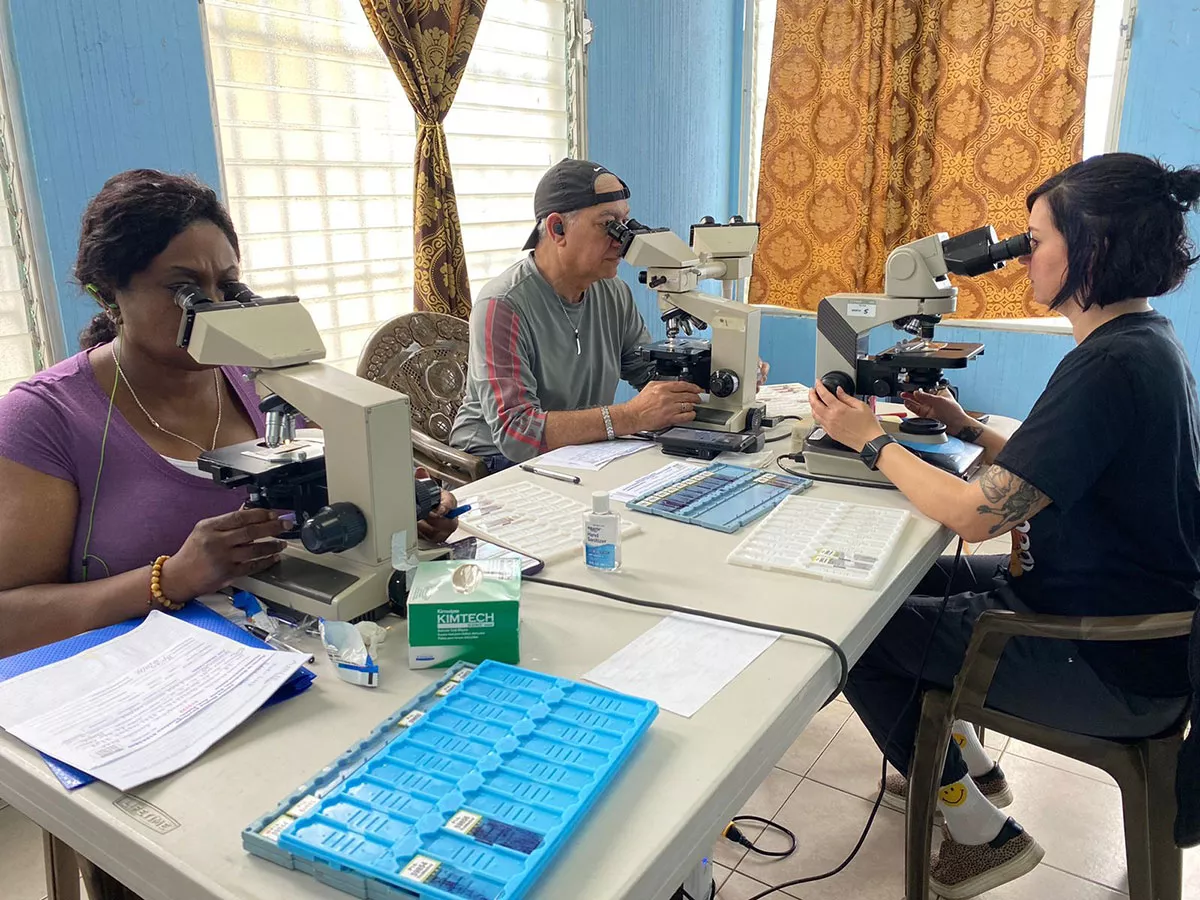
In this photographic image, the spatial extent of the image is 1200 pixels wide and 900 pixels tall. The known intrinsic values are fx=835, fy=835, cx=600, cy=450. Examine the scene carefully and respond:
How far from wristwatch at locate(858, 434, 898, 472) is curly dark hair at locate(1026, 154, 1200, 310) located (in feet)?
1.33

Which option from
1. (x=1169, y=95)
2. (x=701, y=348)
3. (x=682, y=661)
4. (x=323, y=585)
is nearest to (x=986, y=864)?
(x=682, y=661)

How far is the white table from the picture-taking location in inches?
28.0

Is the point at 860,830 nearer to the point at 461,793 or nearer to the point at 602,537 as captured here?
the point at 602,537

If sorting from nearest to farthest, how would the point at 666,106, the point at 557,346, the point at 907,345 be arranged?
the point at 907,345 → the point at 557,346 → the point at 666,106

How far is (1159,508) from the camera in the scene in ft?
4.22

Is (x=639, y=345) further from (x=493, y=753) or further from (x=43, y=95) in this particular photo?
(x=493, y=753)

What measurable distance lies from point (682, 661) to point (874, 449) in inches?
29.4

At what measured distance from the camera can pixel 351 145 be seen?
2689 millimetres

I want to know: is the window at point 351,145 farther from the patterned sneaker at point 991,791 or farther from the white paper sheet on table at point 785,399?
the patterned sneaker at point 991,791

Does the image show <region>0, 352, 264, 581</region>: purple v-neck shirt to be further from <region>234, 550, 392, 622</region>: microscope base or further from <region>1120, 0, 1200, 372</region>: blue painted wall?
<region>1120, 0, 1200, 372</region>: blue painted wall

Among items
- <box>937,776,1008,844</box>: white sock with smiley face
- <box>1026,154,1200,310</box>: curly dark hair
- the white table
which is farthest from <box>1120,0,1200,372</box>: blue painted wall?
the white table

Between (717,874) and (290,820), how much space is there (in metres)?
1.21

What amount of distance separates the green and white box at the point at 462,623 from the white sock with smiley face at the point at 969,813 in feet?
3.36

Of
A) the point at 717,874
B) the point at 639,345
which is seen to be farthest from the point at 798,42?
the point at 717,874
